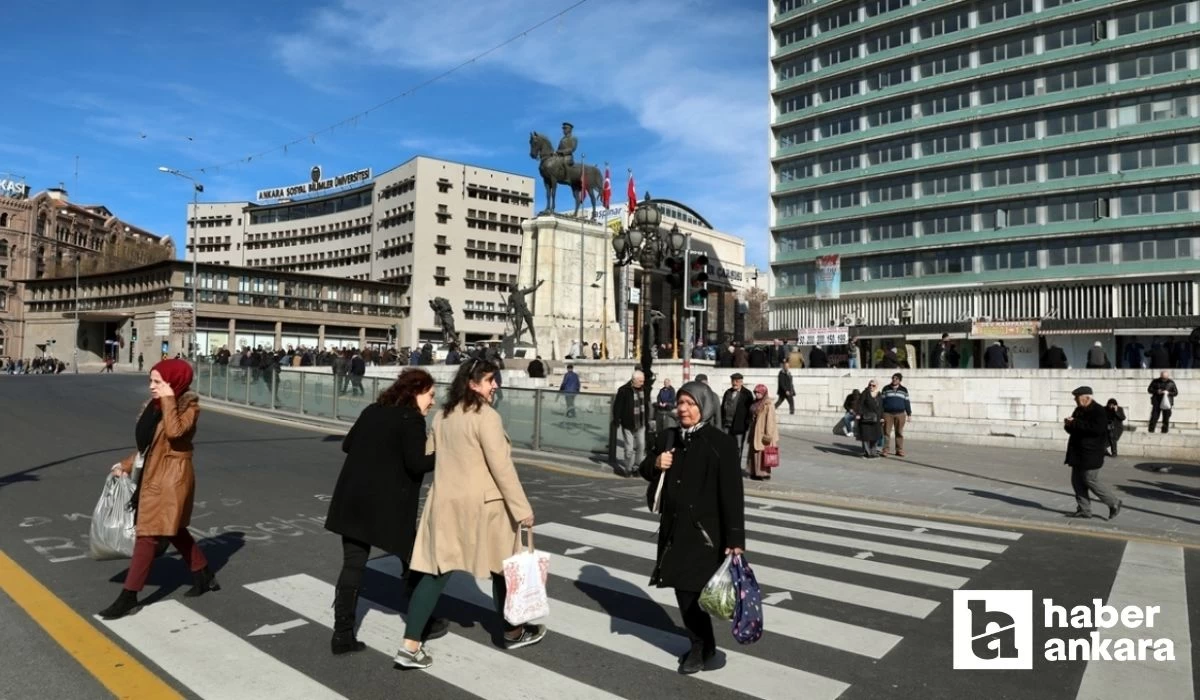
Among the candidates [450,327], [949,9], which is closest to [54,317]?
[450,327]

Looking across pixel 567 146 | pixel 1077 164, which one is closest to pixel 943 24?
pixel 1077 164

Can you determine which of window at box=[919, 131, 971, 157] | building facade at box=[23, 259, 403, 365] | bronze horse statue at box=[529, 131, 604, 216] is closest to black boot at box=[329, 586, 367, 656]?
bronze horse statue at box=[529, 131, 604, 216]

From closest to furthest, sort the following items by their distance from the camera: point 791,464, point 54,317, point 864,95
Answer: point 791,464 < point 864,95 < point 54,317

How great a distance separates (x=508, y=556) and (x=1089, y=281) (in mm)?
49517

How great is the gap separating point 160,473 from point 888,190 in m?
53.9

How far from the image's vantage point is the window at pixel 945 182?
49219mm

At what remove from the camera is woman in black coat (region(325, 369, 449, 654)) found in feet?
14.5

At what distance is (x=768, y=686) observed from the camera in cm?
412

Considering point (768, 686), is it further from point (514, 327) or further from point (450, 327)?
point (450, 327)

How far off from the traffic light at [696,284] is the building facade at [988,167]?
34868 mm

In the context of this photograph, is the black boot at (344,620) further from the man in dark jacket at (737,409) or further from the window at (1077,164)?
the window at (1077,164)

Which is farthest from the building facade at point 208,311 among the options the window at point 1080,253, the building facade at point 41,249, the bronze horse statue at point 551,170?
the window at point 1080,253

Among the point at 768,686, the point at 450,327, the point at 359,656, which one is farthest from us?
the point at 450,327

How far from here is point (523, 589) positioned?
4164 mm
